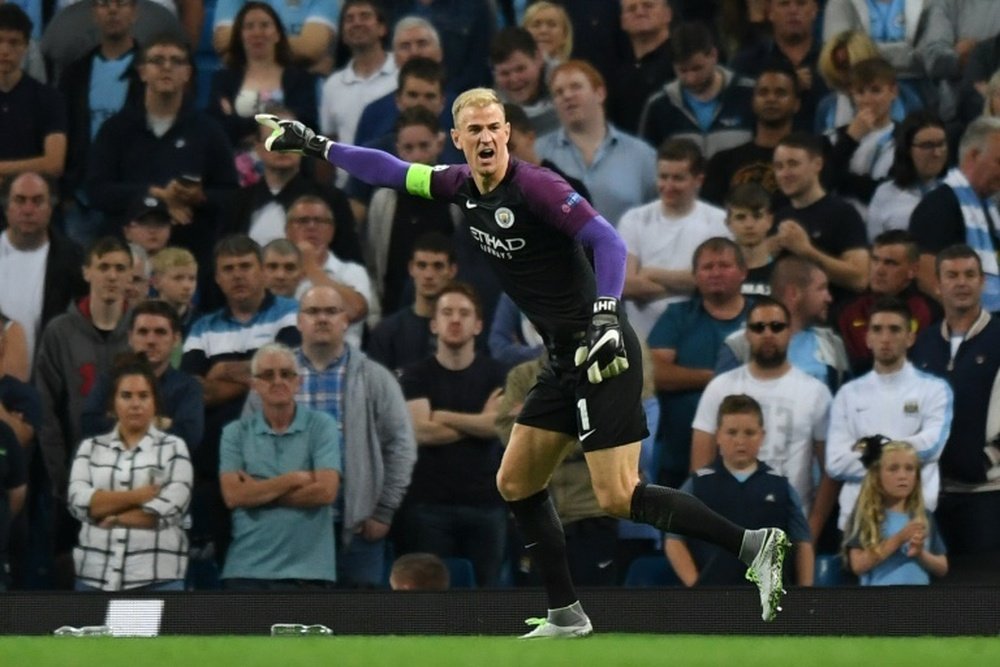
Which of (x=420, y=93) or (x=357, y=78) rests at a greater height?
(x=357, y=78)

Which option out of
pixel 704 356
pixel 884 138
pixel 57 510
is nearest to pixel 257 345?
pixel 57 510

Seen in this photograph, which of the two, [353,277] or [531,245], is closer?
[531,245]

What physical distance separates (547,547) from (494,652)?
1.18m

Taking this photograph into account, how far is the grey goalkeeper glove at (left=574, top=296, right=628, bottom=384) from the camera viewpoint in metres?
7.29

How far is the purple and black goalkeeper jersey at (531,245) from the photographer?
7668 mm

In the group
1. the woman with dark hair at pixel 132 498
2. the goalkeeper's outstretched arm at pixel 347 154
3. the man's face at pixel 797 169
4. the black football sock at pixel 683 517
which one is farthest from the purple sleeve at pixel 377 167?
the man's face at pixel 797 169

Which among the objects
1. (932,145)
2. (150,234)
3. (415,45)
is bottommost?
(150,234)

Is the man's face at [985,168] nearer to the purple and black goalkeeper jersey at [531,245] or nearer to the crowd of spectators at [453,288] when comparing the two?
the crowd of spectators at [453,288]

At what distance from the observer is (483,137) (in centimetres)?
765

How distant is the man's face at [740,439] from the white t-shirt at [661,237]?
121 centimetres

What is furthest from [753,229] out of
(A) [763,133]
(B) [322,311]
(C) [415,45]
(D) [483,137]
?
(D) [483,137]

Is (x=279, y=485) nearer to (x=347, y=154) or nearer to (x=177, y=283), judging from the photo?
(x=177, y=283)

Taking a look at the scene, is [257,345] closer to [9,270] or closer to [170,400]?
[170,400]

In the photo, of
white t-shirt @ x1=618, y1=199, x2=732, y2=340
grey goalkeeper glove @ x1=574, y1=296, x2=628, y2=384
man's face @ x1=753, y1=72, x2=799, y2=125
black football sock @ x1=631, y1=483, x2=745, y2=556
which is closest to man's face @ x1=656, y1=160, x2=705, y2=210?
white t-shirt @ x1=618, y1=199, x2=732, y2=340
